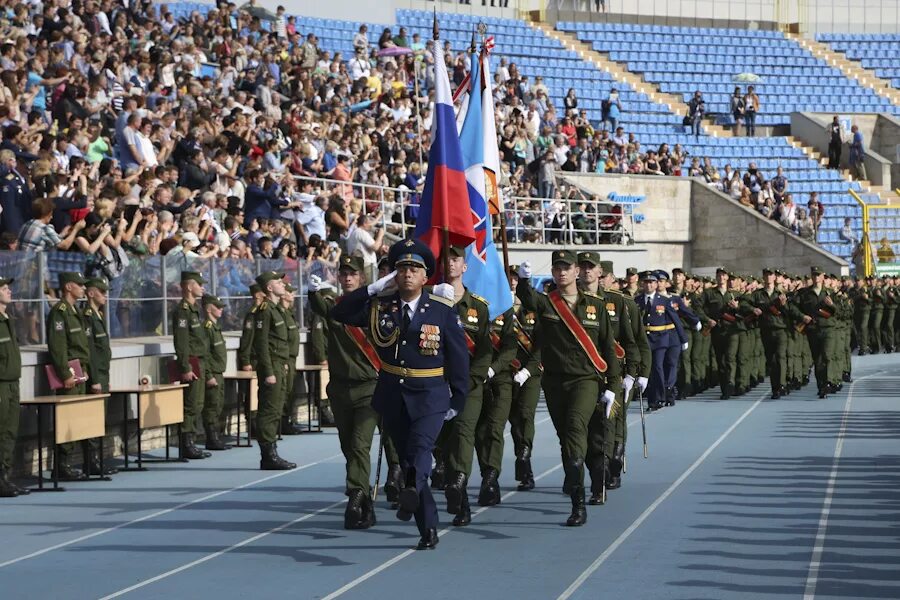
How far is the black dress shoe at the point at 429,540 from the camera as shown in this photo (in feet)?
31.8

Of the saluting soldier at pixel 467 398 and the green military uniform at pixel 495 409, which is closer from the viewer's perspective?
the saluting soldier at pixel 467 398

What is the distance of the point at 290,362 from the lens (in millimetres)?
16328

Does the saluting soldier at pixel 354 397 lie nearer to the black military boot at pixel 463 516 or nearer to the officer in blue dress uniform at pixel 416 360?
the black military boot at pixel 463 516

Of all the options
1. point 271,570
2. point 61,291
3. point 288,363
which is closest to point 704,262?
point 288,363

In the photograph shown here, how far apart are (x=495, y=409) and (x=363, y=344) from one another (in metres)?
1.43

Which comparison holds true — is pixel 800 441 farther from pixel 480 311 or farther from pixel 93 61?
pixel 93 61

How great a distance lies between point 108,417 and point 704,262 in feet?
81.4

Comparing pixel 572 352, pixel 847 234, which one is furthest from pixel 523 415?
pixel 847 234

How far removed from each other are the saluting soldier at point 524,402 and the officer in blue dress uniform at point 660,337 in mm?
7940

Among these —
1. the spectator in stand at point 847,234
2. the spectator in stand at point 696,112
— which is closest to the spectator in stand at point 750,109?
the spectator in stand at point 696,112

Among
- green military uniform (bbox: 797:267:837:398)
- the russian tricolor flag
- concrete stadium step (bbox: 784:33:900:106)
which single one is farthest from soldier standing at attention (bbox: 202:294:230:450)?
concrete stadium step (bbox: 784:33:900:106)

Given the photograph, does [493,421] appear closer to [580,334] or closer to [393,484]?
[393,484]

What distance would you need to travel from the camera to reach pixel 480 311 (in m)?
11.4

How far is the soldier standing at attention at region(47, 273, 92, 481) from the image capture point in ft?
45.2
